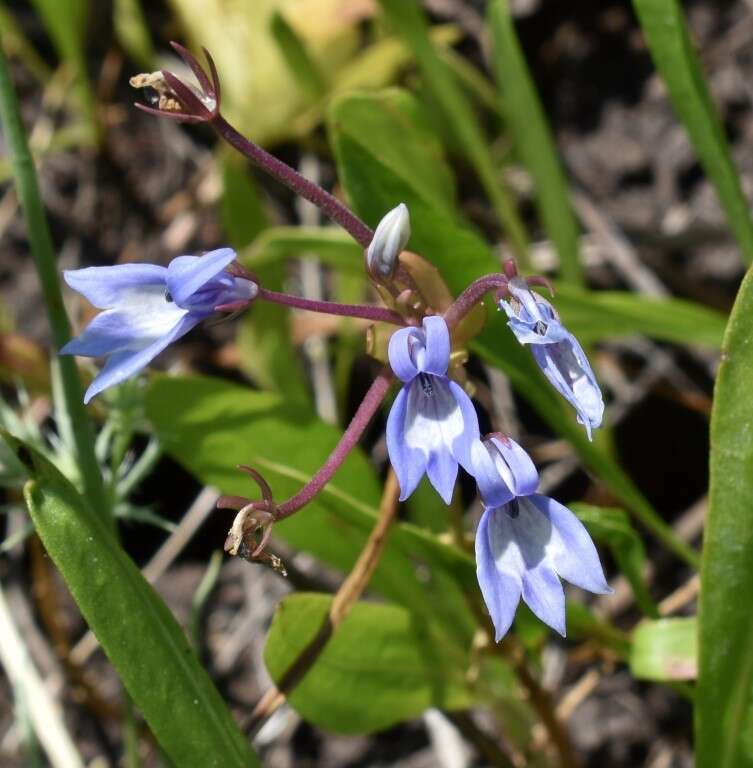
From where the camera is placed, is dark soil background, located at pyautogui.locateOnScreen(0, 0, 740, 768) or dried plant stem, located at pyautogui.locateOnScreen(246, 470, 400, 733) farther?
dark soil background, located at pyautogui.locateOnScreen(0, 0, 740, 768)

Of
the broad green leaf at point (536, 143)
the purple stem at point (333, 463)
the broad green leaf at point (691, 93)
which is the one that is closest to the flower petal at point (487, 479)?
the purple stem at point (333, 463)

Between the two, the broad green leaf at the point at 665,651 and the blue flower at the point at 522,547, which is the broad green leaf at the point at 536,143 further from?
the blue flower at the point at 522,547

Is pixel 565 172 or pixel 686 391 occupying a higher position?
pixel 565 172

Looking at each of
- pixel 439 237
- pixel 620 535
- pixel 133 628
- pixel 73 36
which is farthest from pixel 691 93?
pixel 73 36

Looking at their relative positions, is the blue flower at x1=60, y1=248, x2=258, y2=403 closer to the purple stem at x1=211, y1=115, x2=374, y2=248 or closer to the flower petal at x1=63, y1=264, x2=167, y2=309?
the flower petal at x1=63, y1=264, x2=167, y2=309

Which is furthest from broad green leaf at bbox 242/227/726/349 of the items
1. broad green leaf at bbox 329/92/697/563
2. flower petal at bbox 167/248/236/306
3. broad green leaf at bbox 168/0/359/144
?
broad green leaf at bbox 168/0/359/144

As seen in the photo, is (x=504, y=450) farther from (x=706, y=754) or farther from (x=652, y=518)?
(x=652, y=518)

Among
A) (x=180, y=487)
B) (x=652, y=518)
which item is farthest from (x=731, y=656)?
(x=180, y=487)
